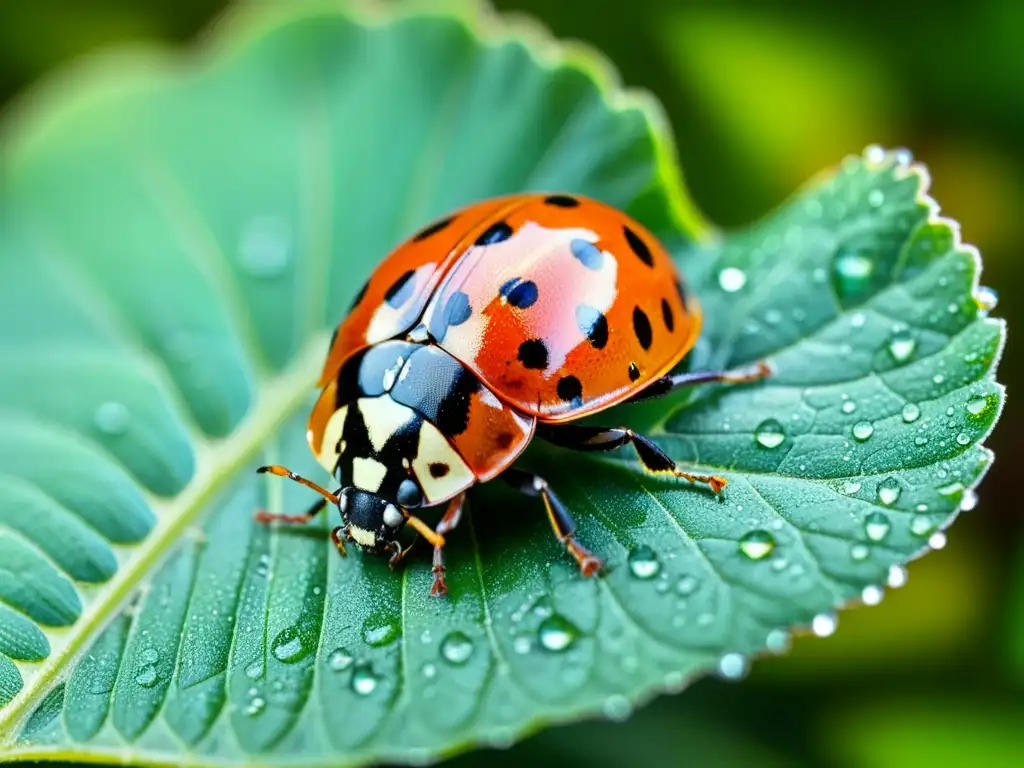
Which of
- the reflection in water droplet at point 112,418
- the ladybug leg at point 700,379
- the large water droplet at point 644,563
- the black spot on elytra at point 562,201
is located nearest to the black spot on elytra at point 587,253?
the black spot on elytra at point 562,201

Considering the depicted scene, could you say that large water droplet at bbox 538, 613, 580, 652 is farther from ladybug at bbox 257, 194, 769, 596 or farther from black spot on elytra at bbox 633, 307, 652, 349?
black spot on elytra at bbox 633, 307, 652, 349

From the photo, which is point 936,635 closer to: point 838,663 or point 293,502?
point 838,663

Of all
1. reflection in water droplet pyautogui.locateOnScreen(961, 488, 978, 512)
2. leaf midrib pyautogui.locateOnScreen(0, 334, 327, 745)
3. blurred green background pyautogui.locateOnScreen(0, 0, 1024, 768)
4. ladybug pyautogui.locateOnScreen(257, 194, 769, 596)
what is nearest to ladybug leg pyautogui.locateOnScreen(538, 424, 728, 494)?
ladybug pyautogui.locateOnScreen(257, 194, 769, 596)

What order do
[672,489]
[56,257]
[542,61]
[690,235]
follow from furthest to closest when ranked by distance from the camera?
[56,257] → [542,61] → [690,235] → [672,489]

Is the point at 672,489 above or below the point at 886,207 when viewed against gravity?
below

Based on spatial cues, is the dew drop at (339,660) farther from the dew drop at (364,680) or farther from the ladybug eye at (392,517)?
the ladybug eye at (392,517)

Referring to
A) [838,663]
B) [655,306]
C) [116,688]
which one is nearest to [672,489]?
[655,306]

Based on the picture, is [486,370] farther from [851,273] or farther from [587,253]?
[851,273]
